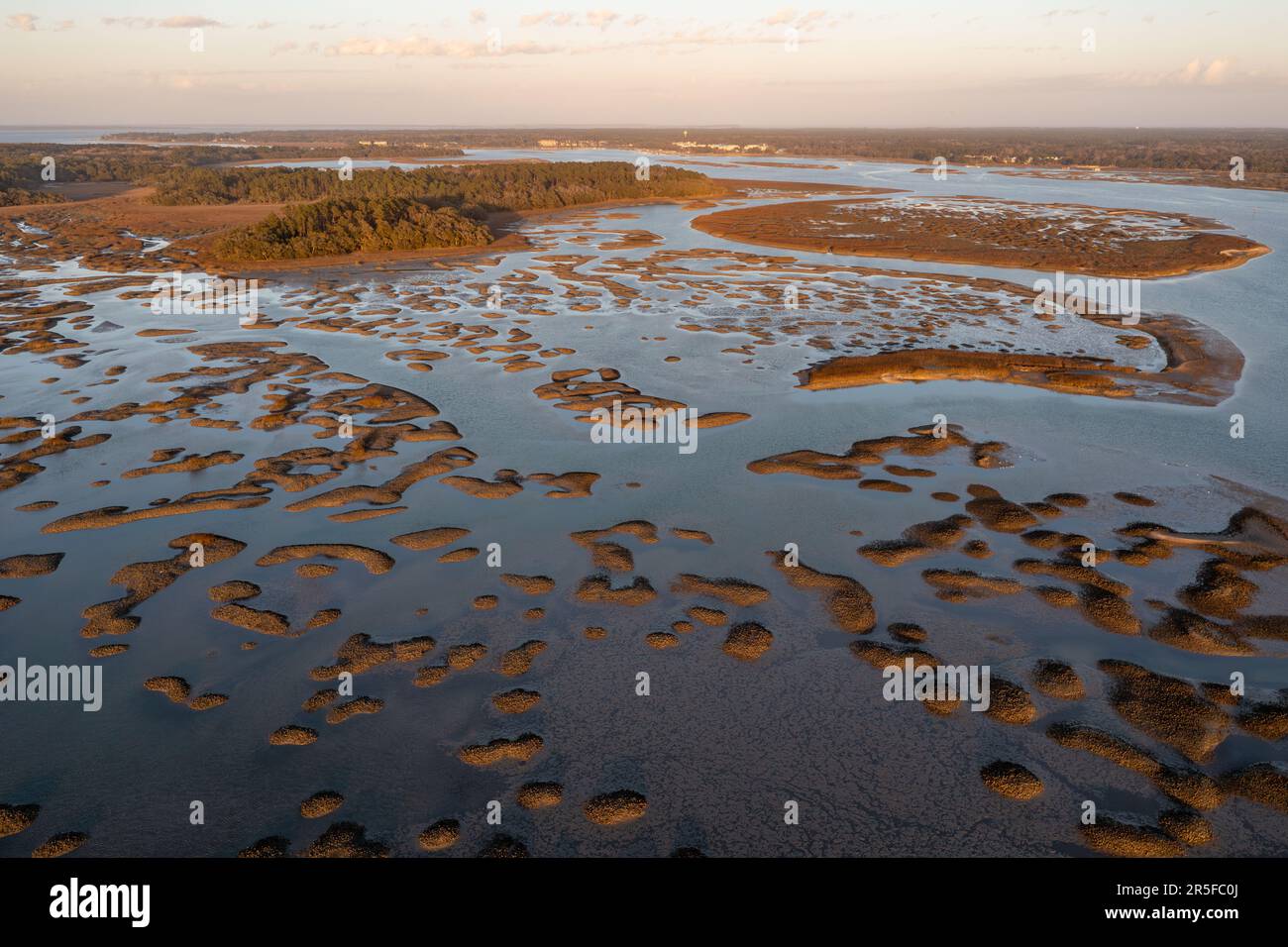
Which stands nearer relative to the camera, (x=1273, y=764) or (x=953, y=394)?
(x=1273, y=764)

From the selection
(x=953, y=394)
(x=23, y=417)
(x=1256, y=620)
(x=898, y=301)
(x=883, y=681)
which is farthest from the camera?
(x=898, y=301)

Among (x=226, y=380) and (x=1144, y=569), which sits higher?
(x=226, y=380)
